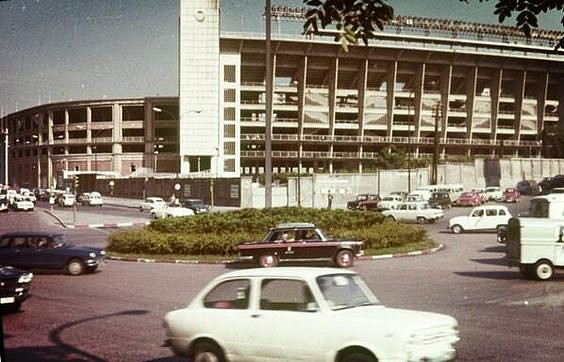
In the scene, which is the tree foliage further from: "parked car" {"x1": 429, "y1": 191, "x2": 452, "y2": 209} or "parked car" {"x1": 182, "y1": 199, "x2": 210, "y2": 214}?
"parked car" {"x1": 429, "y1": 191, "x2": 452, "y2": 209}

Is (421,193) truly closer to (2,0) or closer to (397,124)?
(397,124)

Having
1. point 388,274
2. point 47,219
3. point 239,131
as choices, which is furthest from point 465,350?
point 239,131

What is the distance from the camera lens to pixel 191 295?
1015cm

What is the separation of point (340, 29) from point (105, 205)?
1453 centimetres

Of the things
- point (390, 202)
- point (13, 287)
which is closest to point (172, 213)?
point (13, 287)

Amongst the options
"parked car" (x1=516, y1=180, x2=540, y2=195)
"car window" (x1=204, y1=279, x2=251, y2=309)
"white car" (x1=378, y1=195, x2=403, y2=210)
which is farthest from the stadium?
"car window" (x1=204, y1=279, x2=251, y2=309)

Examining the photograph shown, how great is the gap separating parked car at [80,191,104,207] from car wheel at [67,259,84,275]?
9.08 ft

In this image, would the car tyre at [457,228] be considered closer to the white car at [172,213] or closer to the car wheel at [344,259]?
the white car at [172,213]

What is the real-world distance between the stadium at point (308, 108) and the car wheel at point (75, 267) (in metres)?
1.81

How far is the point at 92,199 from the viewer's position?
18.1m

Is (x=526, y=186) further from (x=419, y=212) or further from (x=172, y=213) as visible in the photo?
(x=172, y=213)

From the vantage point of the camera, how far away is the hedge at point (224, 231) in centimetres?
1402

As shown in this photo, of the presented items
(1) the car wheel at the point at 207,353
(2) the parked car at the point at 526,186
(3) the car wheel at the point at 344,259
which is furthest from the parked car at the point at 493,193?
(1) the car wheel at the point at 207,353

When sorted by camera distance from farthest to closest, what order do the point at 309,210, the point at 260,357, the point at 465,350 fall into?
1. the point at 309,210
2. the point at 465,350
3. the point at 260,357
